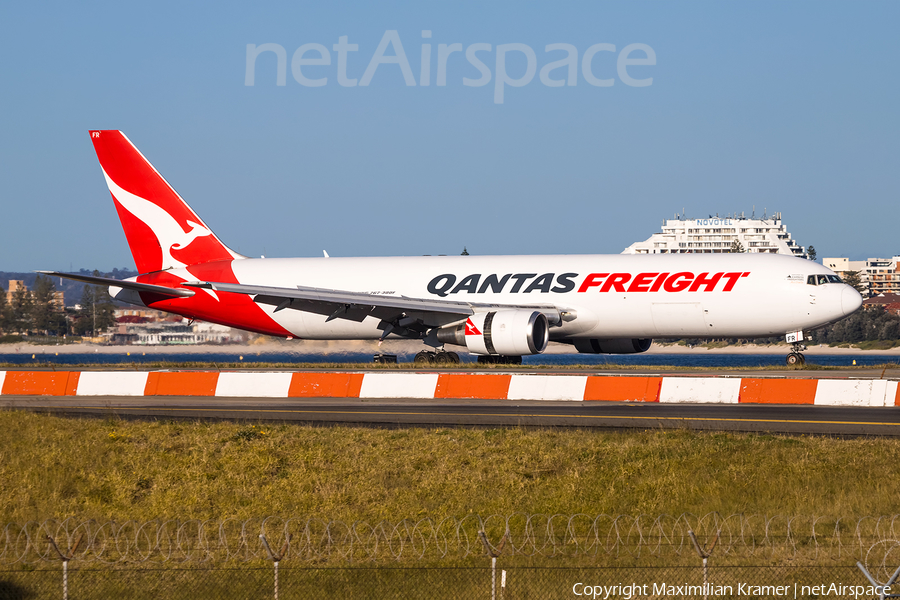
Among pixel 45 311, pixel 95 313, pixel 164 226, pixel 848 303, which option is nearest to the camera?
pixel 848 303

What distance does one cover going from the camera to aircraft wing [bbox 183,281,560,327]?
37625 millimetres

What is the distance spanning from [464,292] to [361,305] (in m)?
4.56

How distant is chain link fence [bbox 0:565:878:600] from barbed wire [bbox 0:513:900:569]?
Answer: 361 mm

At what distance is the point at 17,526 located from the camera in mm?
14703

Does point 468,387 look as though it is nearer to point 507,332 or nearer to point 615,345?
point 507,332

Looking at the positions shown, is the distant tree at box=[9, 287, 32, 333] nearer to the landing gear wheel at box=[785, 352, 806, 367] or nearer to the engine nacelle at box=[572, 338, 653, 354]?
the engine nacelle at box=[572, 338, 653, 354]

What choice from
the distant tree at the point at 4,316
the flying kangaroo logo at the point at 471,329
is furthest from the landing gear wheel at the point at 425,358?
the distant tree at the point at 4,316

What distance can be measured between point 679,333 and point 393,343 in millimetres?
23594

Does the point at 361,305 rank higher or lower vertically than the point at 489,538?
higher

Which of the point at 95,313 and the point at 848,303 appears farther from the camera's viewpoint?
the point at 95,313

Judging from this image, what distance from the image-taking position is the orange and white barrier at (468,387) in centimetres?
2452

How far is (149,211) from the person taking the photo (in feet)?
145

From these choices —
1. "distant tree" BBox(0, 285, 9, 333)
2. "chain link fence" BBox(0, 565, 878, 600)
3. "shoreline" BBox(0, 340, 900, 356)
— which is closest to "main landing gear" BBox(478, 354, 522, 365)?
"shoreline" BBox(0, 340, 900, 356)

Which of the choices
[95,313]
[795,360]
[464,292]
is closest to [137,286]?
[464,292]
